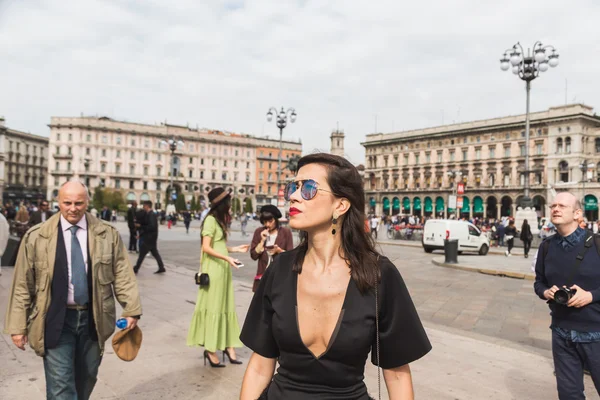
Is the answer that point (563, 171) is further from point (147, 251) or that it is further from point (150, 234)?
point (147, 251)

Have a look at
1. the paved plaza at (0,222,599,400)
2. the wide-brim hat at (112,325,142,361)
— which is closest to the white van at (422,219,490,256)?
the paved plaza at (0,222,599,400)

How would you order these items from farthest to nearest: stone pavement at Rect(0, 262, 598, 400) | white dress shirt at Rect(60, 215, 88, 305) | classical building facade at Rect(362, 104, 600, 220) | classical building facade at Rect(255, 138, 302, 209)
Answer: classical building facade at Rect(255, 138, 302, 209) < classical building facade at Rect(362, 104, 600, 220) < stone pavement at Rect(0, 262, 598, 400) < white dress shirt at Rect(60, 215, 88, 305)

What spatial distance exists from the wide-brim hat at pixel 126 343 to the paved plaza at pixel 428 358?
0.89 metres

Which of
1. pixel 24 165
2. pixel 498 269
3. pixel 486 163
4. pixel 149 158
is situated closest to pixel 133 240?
pixel 498 269

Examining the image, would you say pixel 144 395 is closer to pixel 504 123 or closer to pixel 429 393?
pixel 429 393

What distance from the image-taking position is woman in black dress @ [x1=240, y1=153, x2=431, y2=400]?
1.63 meters

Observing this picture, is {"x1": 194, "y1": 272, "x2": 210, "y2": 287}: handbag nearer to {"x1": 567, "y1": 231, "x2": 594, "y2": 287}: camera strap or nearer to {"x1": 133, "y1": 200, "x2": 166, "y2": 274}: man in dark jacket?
{"x1": 567, "y1": 231, "x2": 594, "y2": 287}: camera strap

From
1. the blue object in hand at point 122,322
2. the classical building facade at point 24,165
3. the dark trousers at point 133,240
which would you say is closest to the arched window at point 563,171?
the dark trousers at point 133,240

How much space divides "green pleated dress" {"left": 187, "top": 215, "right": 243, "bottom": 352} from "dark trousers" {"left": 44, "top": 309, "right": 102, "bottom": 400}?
153 cm

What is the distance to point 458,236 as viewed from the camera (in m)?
18.9

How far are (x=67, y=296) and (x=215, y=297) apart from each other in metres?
1.78

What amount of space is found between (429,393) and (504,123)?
6454 centimetres

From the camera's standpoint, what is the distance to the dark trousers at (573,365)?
9.41 feet

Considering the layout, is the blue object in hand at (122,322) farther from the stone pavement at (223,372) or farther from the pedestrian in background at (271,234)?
the pedestrian in background at (271,234)
